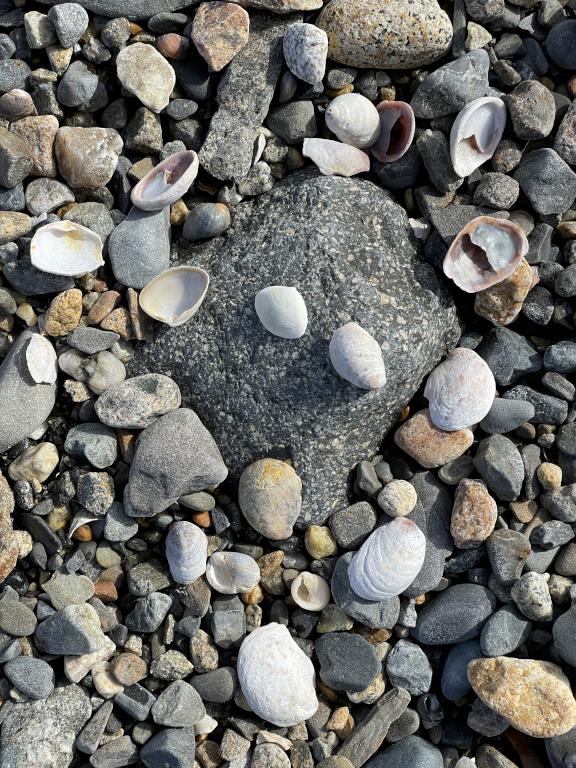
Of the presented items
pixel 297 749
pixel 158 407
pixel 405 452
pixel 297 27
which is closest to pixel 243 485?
pixel 158 407

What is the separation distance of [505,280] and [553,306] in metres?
0.26

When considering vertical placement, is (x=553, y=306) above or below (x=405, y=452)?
above

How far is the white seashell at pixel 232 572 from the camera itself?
9.02ft

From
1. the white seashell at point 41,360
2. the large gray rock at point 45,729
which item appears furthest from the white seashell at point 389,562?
the white seashell at point 41,360

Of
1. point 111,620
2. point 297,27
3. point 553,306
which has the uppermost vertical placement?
point 297,27

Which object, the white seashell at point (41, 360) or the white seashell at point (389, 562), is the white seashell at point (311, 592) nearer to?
the white seashell at point (389, 562)

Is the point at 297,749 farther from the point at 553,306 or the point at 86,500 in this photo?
the point at 553,306

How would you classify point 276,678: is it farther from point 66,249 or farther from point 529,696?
point 66,249

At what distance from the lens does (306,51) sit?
278cm

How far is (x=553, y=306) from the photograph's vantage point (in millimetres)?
2895

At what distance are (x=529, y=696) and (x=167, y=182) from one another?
7.83ft

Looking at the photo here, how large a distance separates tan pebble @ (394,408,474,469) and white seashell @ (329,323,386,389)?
301mm

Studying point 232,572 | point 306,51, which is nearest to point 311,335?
point 232,572

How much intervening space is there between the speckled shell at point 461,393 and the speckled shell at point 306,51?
1.28 meters
